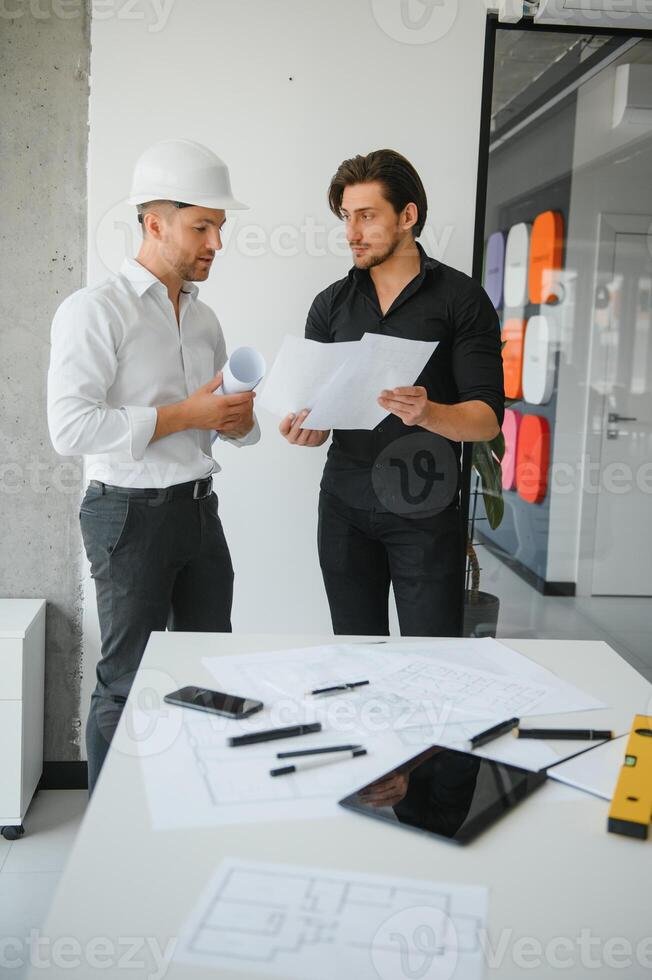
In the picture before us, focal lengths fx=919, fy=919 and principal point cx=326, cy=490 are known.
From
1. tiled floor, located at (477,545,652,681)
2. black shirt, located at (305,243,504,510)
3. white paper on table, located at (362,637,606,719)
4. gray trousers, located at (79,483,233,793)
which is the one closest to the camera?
white paper on table, located at (362,637,606,719)

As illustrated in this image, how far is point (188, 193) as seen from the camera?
2.14 metres

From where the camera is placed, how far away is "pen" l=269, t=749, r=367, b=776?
117cm

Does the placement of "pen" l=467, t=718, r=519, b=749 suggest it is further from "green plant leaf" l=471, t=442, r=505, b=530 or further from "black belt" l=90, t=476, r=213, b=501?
"green plant leaf" l=471, t=442, r=505, b=530

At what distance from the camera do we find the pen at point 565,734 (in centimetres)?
130

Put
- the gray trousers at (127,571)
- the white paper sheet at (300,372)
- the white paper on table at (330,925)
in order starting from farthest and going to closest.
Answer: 1. the gray trousers at (127,571)
2. the white paper sheet at (300,372)
3. the white paper on table at (330,925)

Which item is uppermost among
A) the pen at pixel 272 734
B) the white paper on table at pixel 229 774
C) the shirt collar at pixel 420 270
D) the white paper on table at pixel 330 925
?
the shirt collar at pixel 420 270

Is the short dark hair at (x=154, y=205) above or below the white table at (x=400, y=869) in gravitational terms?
above

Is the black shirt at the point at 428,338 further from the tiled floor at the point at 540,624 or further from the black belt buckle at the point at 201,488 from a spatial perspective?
the tiled floor at the point at 540,624

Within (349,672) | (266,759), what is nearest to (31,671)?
(349,672)

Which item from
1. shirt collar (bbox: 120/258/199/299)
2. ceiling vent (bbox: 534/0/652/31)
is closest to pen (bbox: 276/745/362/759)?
shirt collar (bbox: 120/258/199/299)

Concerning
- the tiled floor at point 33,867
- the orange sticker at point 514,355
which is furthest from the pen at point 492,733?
the orange sticker at point 514,355

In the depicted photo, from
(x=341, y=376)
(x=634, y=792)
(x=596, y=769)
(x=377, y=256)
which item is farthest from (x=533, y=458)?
(x=634, y=792)

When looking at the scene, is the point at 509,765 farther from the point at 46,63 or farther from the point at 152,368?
the point at 46,63

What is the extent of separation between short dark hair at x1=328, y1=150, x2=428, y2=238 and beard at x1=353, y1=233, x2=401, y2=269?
8cm
